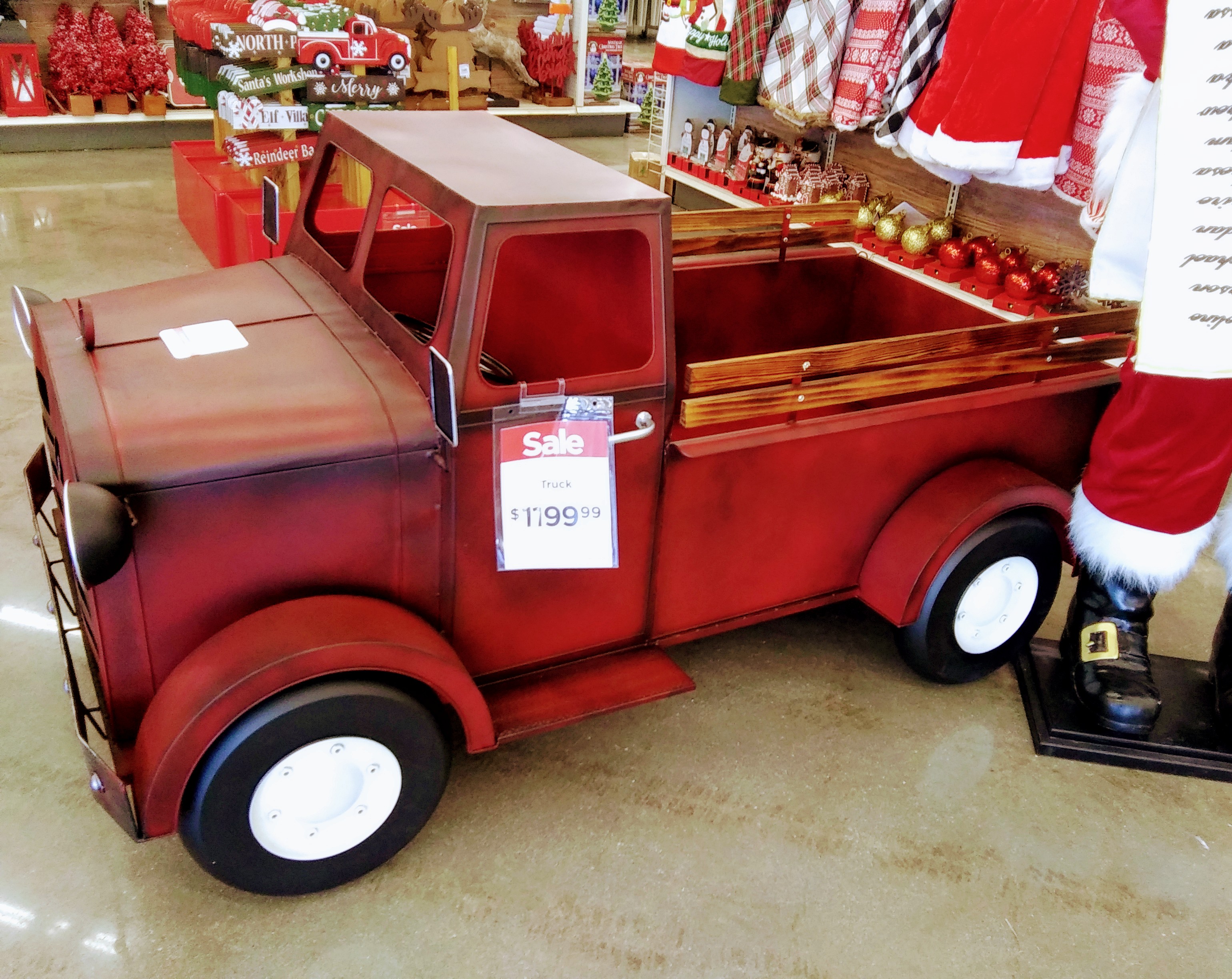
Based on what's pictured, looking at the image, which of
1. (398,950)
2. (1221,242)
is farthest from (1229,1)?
(398,950)

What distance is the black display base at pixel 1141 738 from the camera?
2529 millimetres

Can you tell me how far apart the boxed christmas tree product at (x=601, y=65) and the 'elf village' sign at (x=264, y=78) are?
519cm

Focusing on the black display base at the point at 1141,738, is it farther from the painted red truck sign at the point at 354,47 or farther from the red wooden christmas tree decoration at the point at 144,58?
the red wooden christmas tree decoration at the point at 144,58

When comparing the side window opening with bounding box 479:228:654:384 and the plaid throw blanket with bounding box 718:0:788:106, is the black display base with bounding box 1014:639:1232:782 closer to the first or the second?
the side window opening with bounding box 479:228:654:384

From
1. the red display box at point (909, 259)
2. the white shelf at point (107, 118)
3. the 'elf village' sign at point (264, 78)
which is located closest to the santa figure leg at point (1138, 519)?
the red display box at point (909, 259)

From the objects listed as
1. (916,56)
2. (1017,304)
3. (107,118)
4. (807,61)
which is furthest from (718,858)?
(107,118)

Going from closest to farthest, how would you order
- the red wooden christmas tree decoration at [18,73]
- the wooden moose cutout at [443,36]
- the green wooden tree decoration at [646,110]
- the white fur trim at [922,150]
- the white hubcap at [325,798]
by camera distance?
1. the white hubcap at [325,798]
2. the white fur trim at [922,150]
3. the wooden moose cutout at [443,36]
4. the red wooden christmas tree decoration at [18,73]
5. the green wooden tree decoration at [646,110]

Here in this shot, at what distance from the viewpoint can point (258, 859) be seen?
6.09ft

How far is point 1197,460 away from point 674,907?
1.54 meters

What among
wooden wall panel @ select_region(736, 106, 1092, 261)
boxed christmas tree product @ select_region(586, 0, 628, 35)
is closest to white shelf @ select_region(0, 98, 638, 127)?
boxed christmas tree product @ select_region(586, 0, 628, 35)

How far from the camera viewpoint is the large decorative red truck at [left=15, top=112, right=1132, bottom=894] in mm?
1742

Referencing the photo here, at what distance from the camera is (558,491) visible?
197 cm

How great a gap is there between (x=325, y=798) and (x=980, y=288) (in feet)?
10.2

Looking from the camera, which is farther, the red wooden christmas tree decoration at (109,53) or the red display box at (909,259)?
the red wooden christmas tree decoration at (109,53)
